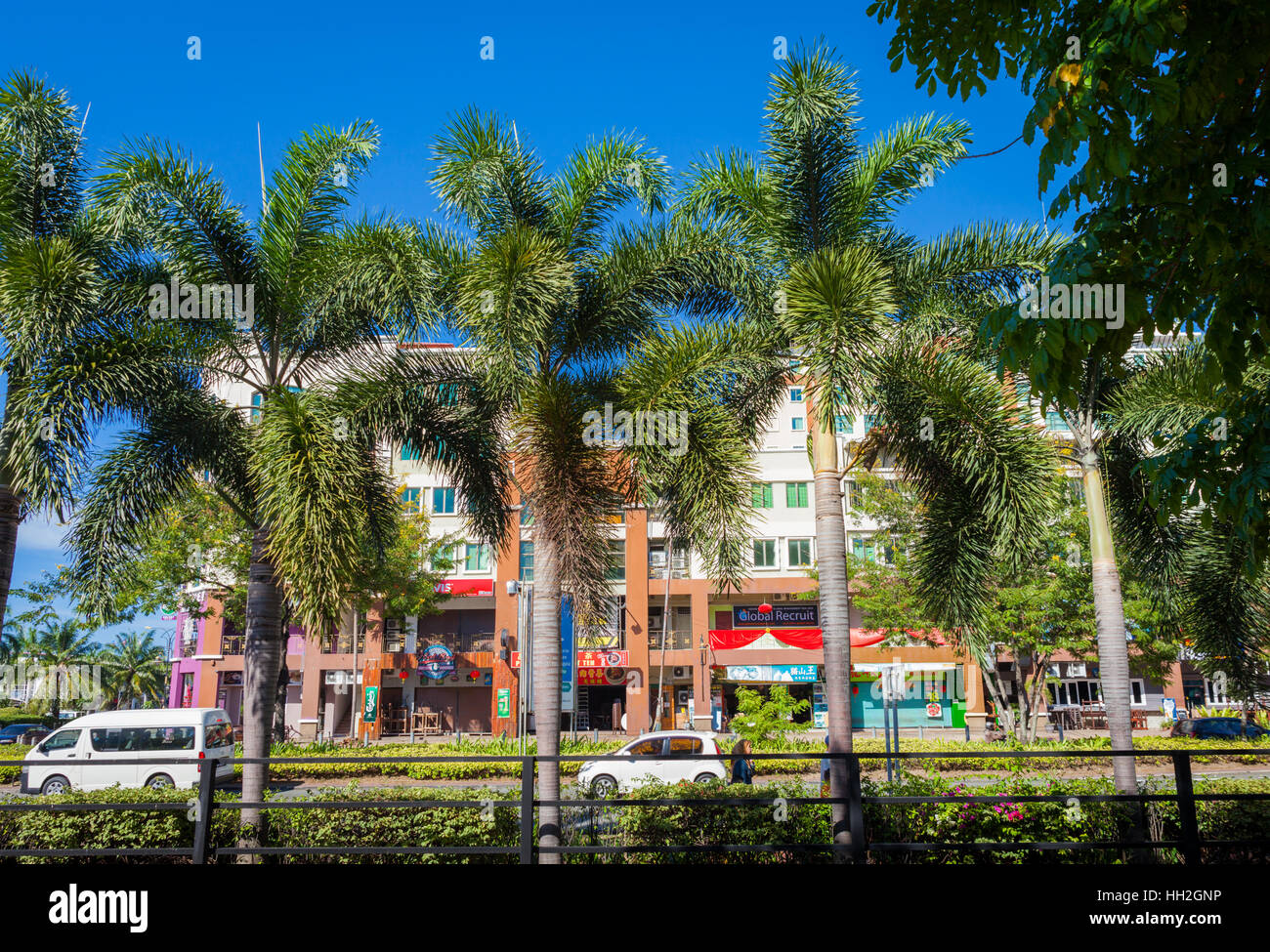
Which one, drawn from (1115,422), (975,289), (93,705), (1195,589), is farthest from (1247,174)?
(93,705)

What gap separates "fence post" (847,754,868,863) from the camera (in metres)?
7.15

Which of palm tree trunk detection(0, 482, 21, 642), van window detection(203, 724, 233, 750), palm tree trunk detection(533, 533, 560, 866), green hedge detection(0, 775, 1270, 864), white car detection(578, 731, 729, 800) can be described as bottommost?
white car detection(578, 731, 729, 800)

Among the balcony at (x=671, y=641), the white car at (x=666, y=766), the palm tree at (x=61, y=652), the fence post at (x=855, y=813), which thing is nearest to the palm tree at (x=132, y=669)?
the palm tree at (x=61, y=652)

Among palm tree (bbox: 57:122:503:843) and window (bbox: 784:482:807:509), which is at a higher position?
window (bbox: 784:482:807:509)

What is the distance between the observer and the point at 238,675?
157 feet

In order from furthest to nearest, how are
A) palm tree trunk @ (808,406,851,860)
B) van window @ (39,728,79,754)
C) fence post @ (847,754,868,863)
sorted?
van window @ (39,728,79,754), palm tree trunk @ (808,406,851,860), fence post @ (847,754,868,863)

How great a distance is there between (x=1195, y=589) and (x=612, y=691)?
3364 cm

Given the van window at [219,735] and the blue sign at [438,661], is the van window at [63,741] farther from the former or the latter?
the blue sign at [438,661]

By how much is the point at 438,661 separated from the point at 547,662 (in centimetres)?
3471

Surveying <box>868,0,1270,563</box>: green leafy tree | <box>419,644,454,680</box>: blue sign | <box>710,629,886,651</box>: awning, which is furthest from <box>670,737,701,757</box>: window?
<box>419,644,454,680</box>: blue sign

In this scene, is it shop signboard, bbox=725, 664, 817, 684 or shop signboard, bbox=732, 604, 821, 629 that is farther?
shop signboard, bbox=732, 604, 821, 629

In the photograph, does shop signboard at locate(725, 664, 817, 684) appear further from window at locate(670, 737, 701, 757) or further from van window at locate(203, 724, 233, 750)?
van window at locate(203, 724, 233, 750)

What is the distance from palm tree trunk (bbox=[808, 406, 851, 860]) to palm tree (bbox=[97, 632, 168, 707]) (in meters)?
71.3

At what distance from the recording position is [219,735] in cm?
2331
